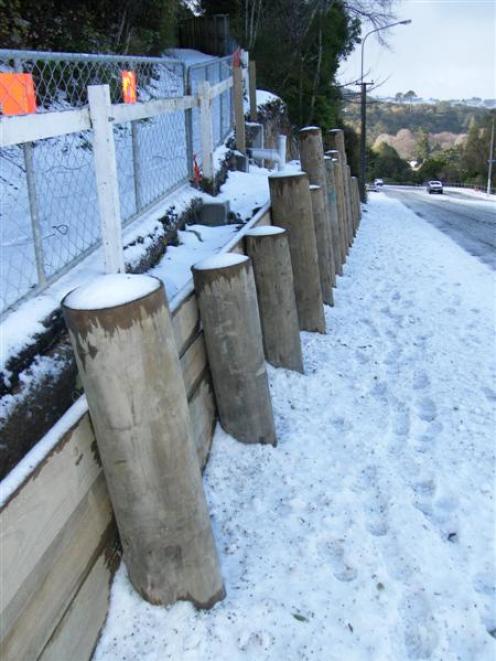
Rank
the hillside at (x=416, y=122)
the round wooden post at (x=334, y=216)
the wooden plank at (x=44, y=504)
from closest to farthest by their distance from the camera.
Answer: the wooden plank at (x=44, y=504) → the round wooden post at (x=334, y=216) → the hillside at (x=416, y=122)

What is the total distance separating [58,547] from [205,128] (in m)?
5.32

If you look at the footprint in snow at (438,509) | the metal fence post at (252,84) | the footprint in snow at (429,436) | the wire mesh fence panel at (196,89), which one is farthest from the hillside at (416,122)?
the footprint in snow at (438,509)

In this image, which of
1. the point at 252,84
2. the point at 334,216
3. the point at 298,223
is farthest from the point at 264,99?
the point at 298,223

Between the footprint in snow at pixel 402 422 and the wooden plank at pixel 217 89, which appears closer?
the footprint in snow at pixel 402 422

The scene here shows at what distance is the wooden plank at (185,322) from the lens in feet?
10.5

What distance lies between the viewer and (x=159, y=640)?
2.30m

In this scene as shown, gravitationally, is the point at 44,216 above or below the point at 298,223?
above

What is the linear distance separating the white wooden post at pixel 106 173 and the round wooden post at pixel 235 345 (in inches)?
20.3

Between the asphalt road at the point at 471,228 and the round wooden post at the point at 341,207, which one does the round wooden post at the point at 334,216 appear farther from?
the asphalt road at the point at 471,228

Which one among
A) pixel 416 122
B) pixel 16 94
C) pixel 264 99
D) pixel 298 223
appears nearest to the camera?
pixel 16 94

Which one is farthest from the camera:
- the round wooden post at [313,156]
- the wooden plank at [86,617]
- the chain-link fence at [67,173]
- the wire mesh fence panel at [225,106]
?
the wire mesh fence panel at [225,106]

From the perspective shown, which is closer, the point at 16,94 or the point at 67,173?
the point at 16,94

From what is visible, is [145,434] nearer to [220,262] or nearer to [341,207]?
[220,262]

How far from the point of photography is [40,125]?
9.34 ft
